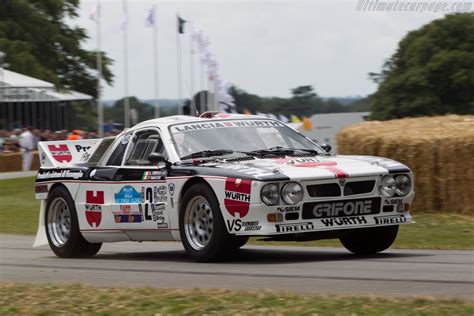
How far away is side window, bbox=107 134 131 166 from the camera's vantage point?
11.2 meters

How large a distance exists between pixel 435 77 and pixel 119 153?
1589 inches

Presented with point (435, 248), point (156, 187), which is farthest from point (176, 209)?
point (435, 248)

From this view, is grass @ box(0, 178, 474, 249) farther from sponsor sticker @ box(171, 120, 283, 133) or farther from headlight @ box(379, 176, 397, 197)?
sponsor sticker @ box(171, 120, 283, 133)

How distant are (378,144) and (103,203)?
21.0 feet

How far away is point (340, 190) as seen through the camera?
938cm

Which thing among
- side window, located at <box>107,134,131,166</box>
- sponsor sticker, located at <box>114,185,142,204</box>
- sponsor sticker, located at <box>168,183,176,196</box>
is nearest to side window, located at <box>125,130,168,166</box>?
side window, located at <box>107,134,131,166</box>

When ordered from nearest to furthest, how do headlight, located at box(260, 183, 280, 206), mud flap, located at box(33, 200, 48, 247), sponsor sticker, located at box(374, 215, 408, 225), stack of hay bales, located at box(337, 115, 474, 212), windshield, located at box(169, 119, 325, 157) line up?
headlight, located at box(260, 183, 280, 206) → sponsor sticker, located at box(374, 215, 408, 225) → windshield, located at box(169, 119, 325, 157) → mud flap, located at box(33, 200, 48, 247) → stack of hay bales, located at box(337, 115, 474, 212)

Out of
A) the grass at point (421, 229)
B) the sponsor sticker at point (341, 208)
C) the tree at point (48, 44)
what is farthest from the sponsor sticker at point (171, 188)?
the tree at point (48, 44)

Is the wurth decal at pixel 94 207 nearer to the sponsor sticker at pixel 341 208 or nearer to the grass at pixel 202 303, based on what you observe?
the sponsor sticker at pixel 341 208

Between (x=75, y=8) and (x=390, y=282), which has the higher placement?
(x=75, y=8)

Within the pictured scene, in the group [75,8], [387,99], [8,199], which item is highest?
[75,8]

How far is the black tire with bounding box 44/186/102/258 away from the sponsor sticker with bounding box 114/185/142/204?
35.7 inches

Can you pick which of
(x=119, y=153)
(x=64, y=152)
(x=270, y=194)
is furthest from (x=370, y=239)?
(x=64, y=152)

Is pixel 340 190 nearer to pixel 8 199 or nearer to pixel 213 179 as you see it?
pixel 213 179
